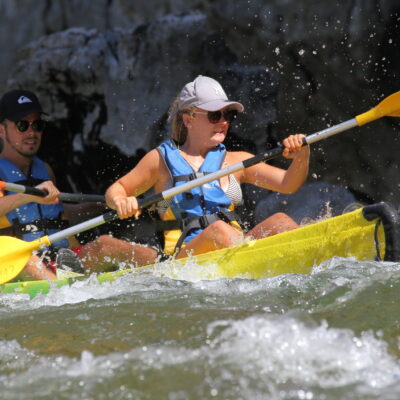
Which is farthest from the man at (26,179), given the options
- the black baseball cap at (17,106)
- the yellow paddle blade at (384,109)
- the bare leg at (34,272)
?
the yellow paddle blade at (384,109)

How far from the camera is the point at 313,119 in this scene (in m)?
6.46

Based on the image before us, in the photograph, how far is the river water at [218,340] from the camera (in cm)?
234

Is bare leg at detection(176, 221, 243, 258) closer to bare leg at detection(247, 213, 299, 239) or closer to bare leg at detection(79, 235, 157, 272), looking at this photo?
bare leg at detection(247, 213, 299, 239)

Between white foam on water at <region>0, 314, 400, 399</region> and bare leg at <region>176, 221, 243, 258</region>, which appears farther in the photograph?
bare leg at <region>176, 221, 243, 258</region>

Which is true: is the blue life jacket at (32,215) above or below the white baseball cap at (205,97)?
below

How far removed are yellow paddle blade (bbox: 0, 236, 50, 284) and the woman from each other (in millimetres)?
485

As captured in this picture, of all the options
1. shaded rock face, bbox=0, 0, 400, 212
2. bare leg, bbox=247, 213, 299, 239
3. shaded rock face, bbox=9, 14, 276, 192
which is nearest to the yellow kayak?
bare leg, bbox=247, 213, 299, 239

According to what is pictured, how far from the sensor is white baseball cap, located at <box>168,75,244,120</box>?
423 cm

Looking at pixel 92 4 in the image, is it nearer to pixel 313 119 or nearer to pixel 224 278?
pixel 313 119

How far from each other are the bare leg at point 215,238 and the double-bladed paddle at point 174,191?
0.87ft

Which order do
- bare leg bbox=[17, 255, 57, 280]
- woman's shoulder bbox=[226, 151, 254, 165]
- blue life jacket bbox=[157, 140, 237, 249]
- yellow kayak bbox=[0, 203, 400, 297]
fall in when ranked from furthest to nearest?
woman's shoulder bbox=[226, 151, 254, 165] → bare leg bbox=[17, 255, 57, 280] → blue life jacket bbox=[157, 140, 237, 249] → yellow kayak bbox=[0, 203, 400, 297]

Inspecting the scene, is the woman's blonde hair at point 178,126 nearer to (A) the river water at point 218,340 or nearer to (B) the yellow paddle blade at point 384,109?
(B) the yellow paddle blade at point 384,109

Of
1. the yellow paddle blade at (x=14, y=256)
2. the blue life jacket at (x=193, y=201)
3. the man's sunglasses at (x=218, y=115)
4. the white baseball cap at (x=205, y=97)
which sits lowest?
the yellow paddle blade at (x=14, y=256)

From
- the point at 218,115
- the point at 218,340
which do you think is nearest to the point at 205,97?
the point at 218,115
